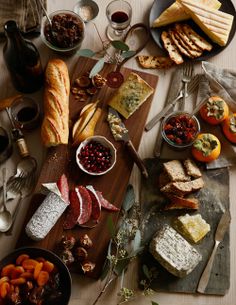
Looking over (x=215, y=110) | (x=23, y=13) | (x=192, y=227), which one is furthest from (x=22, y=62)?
(x=192, y=227)

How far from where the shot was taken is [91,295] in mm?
1638

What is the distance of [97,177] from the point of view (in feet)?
5.77

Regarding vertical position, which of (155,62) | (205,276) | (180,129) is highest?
(155,62)

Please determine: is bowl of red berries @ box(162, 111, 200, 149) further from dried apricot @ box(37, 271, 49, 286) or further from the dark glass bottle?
dried apricot @ box(37, 271, 49, 286)

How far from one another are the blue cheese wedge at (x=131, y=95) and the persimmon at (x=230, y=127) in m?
0.32

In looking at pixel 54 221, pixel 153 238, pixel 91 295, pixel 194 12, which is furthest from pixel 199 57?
pixel 91 295

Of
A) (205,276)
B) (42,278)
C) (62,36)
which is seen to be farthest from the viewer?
(62,36)

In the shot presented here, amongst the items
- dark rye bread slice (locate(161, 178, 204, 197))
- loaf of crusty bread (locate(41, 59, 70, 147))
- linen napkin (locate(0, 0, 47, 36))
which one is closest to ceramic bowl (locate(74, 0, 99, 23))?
linen napkin (locate(0, 0, 47, 36))

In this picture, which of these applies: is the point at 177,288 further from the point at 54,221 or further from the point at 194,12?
the point at 194,12

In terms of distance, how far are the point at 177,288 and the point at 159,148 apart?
20.8 inches

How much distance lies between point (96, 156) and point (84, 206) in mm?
199

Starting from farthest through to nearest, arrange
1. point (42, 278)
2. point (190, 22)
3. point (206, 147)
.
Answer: point (190, 22)
point (206, 147)
point (42, 278)

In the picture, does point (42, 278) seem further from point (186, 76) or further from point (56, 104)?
point (186, 76)

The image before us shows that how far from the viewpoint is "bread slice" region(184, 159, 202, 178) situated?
68.8 inches
